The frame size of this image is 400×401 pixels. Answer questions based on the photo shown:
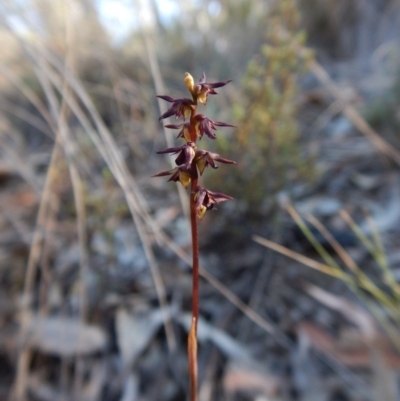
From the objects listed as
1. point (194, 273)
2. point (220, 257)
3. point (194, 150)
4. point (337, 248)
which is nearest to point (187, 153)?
point (194, 150)

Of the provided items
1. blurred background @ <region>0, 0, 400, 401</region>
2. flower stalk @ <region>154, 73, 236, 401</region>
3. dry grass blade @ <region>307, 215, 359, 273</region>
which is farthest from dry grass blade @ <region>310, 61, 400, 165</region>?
flower stalk @ <region>154, 73, 236, 401</region>

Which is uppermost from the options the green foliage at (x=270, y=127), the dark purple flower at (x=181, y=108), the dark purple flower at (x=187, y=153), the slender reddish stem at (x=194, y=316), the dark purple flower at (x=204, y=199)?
the green foliage at (x=270, y=127)

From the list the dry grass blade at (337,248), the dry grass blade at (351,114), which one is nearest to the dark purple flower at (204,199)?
the dry grass blade at (337,248)

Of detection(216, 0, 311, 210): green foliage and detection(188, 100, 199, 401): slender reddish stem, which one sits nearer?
detection(188, 100, 199, 401): slender reddish stem

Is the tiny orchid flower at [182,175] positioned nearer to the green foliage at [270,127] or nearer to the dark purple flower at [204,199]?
the dark purple flower at [204,199]

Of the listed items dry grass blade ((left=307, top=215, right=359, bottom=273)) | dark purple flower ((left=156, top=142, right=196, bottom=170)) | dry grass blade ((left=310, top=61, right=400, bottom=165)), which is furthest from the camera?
dry grass blade ((left=310, top=61, right=400, bottom=165))

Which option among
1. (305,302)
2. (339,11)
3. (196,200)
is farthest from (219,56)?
(196,200)

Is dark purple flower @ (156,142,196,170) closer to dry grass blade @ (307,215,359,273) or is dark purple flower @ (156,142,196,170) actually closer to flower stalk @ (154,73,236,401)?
flower stalk @ (154,73,236,401)

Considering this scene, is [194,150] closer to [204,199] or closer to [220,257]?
[204,199]
